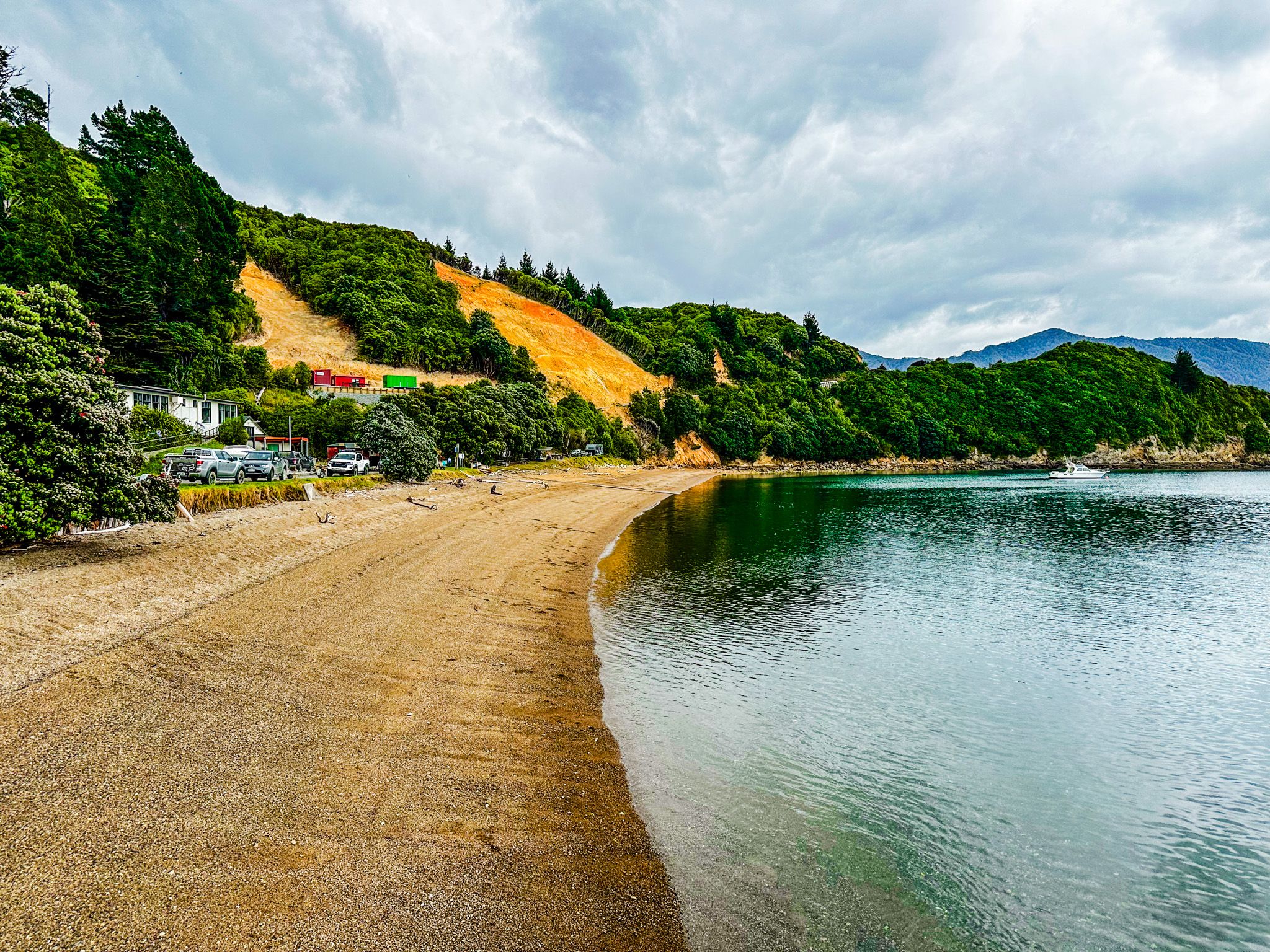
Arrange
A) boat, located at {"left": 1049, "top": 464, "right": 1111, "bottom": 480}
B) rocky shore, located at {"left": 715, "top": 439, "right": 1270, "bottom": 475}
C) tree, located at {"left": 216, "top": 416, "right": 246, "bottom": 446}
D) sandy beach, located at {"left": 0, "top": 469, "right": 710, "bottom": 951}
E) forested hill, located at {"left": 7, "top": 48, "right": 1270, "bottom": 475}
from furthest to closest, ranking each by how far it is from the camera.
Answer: rocky shore, located at {"left": 715, "top": 439, "right": 1270, "bottom": 475}
boat, located at {"left": 1049, "top": 464, "right": 1111, "bottom": 480}
forested hill, located at {"left": 7, "top": 48, "right": 1270, "bottom": 475}
tree, located at {"left": 216, "top": 416, "right": 246, "bottom": 446}
sandy beach, located at {"left": 0, "top": 469, "right": 710, "bottom": 951}

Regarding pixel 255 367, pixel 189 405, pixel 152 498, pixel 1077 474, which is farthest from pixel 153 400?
pixel 1077 474

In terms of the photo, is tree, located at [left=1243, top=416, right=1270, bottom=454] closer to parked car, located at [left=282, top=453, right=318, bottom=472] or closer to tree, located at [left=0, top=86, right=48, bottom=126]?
parked car, located at [left=282, top=453, right=318, bottom=472]

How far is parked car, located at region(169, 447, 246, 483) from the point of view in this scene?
25.8 meters

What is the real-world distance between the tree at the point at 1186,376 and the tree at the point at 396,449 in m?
192

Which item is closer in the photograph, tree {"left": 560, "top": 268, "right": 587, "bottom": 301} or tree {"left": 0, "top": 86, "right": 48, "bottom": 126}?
tree {"left": 0, "top": 86, "right": 48, "bottom": 126}

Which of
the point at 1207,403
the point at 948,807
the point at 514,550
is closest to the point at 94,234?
the point at 514,550

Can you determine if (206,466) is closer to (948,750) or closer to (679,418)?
(948,750)

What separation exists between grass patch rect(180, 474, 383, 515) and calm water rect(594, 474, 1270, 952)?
609 inches

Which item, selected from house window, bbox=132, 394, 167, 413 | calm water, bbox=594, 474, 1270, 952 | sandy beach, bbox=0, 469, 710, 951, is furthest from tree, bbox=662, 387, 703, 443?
sandy beach, bbox=0, 469, 710, 951

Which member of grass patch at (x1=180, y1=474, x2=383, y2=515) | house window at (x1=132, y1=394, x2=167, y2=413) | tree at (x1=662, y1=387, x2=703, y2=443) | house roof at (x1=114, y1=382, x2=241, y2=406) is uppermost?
tree at (x1=662, y1=387, x2=703, y2=443)

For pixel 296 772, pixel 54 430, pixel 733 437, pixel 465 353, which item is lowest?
pixel 296 772

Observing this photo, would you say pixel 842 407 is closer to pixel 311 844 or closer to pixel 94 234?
pixel 94 234

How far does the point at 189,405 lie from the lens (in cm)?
5091

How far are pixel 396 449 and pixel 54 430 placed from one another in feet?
92.2
